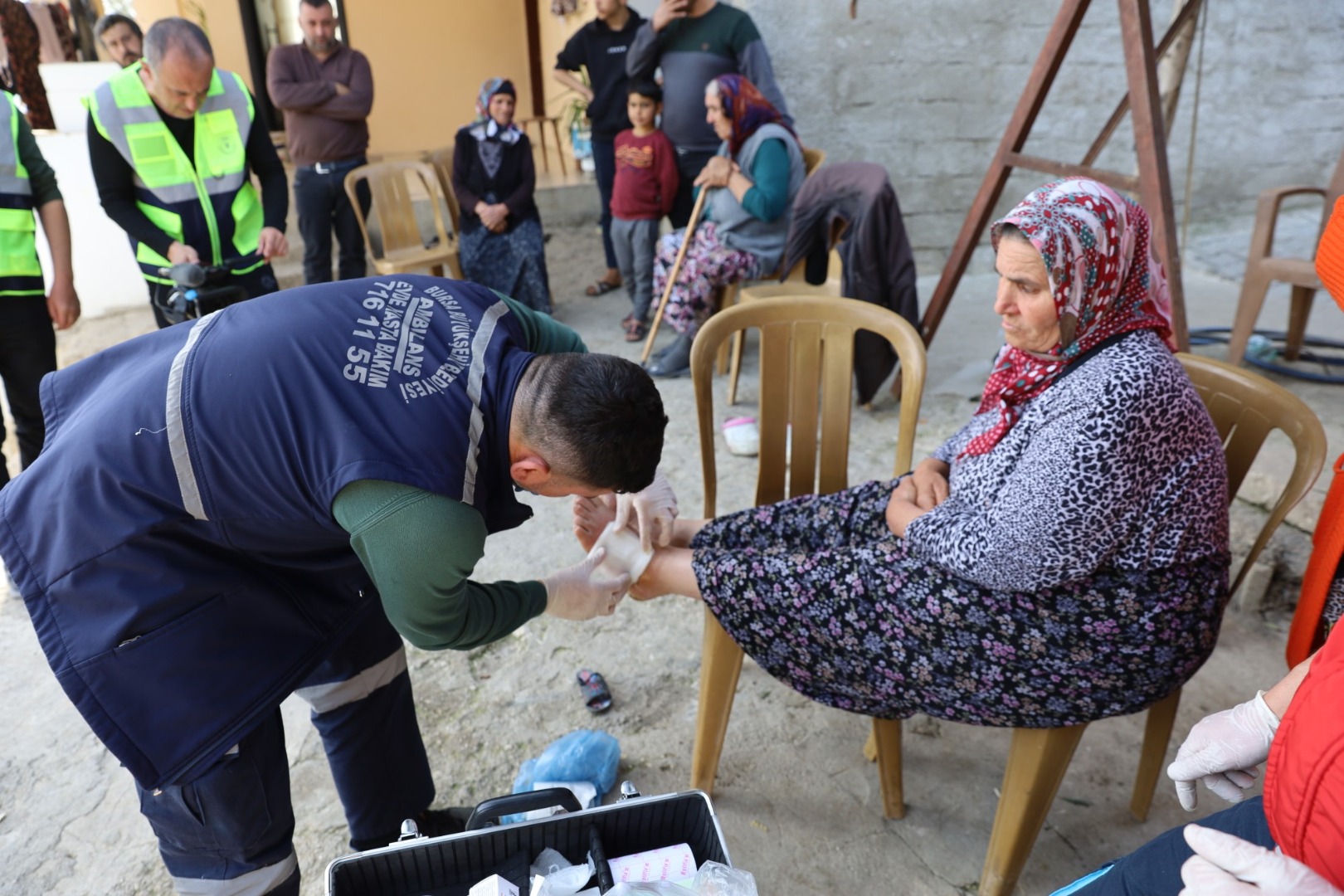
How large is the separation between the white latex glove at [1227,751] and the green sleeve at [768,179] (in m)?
3.15

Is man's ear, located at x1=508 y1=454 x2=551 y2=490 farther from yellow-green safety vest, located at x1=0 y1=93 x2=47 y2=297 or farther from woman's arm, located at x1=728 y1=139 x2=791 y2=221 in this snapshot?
woman's arm, located at x1=728 y1=139 x2=791 y2=221

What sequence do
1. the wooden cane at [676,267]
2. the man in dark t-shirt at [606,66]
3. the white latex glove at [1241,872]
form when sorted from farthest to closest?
the man in dark t-shirt at [606,66]
the wooden cane at [676,267]
the white latex glove at [1241,872]

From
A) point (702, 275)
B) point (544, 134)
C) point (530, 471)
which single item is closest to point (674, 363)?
point (702, 275)

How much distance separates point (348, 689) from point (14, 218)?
2.00 m

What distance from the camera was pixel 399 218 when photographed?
5.09 meters

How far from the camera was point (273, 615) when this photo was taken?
53.4 inches

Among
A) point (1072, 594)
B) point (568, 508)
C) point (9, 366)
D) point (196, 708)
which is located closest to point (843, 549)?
point (1072, 594)

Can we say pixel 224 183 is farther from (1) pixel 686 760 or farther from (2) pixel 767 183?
(1) pixel 686 760

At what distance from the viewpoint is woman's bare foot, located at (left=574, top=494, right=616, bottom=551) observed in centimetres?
187

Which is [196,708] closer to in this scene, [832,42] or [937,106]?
[832,42]

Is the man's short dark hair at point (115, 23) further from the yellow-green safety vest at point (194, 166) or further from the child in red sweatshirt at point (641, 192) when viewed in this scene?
the child in red sweatshirt at point (641, 192)

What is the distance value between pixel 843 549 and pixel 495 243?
389 centimetres

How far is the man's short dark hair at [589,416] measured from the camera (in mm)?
1192

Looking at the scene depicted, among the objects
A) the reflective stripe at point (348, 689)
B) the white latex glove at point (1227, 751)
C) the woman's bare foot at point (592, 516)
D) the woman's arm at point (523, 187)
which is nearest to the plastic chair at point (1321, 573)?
the white latex glove at point (1227, 751)
